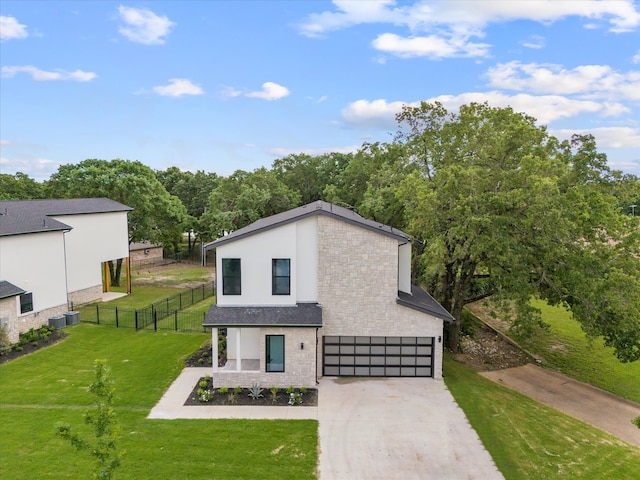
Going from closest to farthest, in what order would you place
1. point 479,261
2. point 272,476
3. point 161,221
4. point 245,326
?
1. point 272,476
2. point 245,326
3. point 479,261
4. point 161,221

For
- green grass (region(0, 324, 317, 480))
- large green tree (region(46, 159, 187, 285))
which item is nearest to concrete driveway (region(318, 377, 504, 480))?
green grass (region(0, 324, 317, 480))

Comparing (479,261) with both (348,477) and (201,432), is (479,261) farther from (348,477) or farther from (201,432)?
(201,432)

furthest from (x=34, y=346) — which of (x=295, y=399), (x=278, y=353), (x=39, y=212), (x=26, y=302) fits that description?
(x=295, y=399)

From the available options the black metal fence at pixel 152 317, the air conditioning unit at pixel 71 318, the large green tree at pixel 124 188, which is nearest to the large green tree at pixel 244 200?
the large green tree at pixel 124 188

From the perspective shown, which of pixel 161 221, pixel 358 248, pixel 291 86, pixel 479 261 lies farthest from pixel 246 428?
pixel 161 221

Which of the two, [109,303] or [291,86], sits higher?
[291,86]
